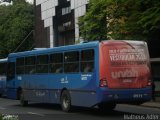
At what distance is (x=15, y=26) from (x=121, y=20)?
47.9 m

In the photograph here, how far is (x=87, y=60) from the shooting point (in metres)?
20.7

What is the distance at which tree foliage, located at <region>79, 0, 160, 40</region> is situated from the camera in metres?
27.8

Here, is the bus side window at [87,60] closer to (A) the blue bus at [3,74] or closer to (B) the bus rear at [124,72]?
(B) the bus rear at [124,72]

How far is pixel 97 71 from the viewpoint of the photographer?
19859 millimetres

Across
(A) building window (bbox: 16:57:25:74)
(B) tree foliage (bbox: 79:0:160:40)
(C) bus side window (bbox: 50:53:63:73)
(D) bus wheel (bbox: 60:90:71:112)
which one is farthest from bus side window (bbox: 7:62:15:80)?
(D) bus wheel (bbox: 60:90:71:112)

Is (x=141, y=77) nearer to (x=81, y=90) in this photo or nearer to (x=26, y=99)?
(x=81, y=90)

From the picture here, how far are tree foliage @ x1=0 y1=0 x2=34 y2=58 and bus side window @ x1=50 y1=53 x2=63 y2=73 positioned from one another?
55.4 meters

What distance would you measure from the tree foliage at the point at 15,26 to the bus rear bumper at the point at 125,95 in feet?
197

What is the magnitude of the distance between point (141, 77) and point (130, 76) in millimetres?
480

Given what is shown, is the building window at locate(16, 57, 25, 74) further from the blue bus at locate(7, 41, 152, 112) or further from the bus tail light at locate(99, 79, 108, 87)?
the bus tail light at locate(99, 79, 108, 87)

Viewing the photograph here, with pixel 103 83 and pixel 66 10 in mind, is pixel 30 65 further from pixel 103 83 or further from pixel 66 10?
pixel 66 10

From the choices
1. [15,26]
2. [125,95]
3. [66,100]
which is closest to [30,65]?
[66,100]

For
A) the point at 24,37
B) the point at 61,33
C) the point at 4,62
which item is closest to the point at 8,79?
the point at 4,62

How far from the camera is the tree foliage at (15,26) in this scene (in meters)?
79.2
